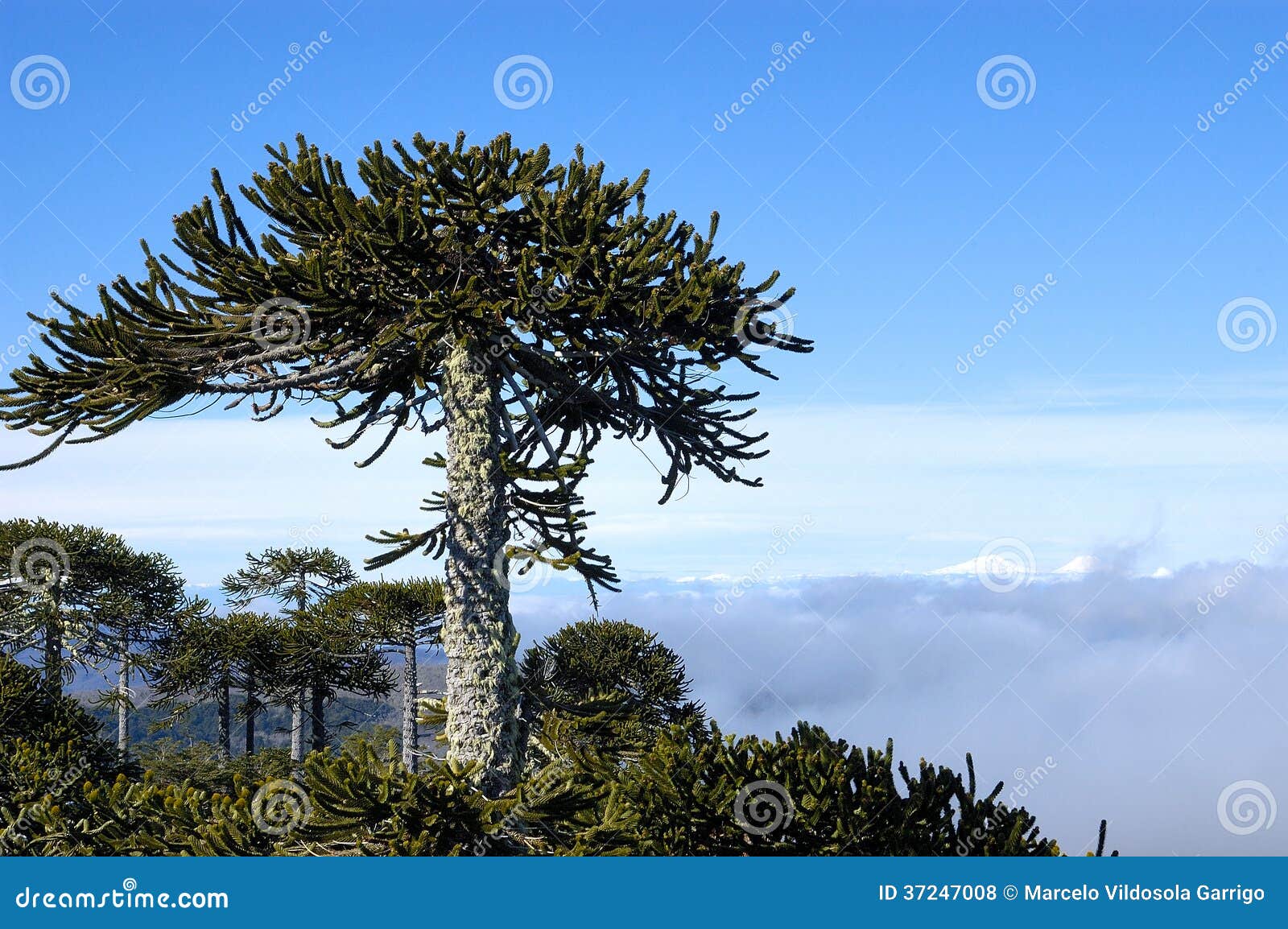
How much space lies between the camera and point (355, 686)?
94.1 feet

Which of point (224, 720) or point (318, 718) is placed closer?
point (224, 720)

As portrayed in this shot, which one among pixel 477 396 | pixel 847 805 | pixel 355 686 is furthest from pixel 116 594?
pixel 847 805

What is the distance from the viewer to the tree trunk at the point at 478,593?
10.6m

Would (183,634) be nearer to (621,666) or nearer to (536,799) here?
(621,666)

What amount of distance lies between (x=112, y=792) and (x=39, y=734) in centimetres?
1004

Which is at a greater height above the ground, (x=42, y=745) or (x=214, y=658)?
(x=214, y=658)

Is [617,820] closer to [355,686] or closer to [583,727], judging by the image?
[583,727]

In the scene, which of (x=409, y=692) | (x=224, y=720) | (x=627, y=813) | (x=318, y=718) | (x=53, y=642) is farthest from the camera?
(x=318, y=718)

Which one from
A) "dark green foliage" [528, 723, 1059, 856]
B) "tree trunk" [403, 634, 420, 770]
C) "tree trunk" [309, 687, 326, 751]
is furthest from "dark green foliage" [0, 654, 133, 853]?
"dark green foliage" [528, 723, 1059, 856]

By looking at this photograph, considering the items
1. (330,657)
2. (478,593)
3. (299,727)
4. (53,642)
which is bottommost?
(299,727)

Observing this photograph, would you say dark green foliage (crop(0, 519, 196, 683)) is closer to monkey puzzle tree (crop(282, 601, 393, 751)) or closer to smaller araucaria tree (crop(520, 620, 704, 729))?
monkey puzzle tree (crop(282, 601, 393, 751))

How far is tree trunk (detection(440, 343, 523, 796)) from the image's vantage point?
34.9 ft

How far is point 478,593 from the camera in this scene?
1074 centimetres

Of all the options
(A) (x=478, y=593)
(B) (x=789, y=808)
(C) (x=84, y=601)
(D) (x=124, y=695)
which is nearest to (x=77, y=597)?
(C) (x=84, y=601)
